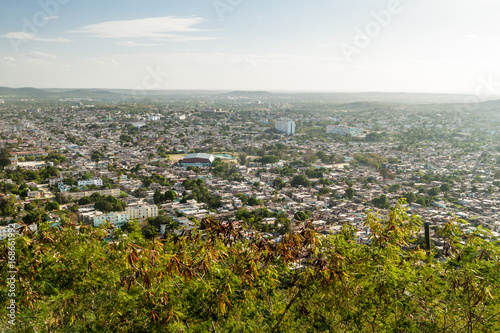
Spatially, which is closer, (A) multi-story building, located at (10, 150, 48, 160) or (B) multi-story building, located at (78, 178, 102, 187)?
(B) multi-story building, located at (78, 178, 102, 187)

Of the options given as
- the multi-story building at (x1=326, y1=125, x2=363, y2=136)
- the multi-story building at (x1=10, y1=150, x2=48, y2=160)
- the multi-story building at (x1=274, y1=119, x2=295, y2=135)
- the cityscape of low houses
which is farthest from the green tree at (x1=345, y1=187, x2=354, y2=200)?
the multi-story building at (x1=274, y1=119, x2=295, y2=135)

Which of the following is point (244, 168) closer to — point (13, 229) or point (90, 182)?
point (90, 182)

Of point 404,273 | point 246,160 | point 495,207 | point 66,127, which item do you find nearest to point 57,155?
point 246,160

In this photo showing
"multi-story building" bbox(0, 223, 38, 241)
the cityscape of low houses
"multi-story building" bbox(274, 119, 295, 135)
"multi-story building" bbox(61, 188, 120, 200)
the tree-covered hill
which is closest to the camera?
the tree-covered hill

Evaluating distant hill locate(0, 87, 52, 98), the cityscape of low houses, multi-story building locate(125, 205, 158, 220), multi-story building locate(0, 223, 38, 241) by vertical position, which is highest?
multi-story building locate(0, 223, 38, 241)

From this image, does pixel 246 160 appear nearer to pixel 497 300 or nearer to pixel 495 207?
pixel 495 207

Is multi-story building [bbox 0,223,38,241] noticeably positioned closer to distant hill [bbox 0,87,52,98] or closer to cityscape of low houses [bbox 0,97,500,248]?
cityscape of low houses [bbox 0,97,500,248]

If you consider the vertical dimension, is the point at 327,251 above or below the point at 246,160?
above

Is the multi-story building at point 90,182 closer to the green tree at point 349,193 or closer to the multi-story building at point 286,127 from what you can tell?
the green tree at point 349,193
